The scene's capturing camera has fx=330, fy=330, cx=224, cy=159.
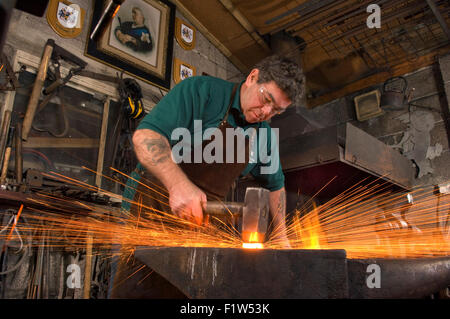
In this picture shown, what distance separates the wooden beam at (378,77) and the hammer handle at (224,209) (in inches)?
165

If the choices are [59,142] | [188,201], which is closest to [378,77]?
[59,142]

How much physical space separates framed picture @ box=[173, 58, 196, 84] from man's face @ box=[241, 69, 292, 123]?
2.27 m

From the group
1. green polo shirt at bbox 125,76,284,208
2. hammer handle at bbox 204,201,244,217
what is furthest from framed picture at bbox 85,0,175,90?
hammer handle at bbox 204,201,244,217

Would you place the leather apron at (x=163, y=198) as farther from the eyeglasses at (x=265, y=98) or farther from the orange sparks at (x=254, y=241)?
the orange sparks at (x=254, y=241)

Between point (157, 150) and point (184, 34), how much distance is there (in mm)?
3298

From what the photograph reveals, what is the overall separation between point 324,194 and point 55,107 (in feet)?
9.33

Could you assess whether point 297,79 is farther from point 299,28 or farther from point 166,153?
point 299,28

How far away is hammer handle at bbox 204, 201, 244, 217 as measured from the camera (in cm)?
119

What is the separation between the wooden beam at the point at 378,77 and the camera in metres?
4.25

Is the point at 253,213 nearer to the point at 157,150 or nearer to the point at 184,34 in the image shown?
the point at 157,150

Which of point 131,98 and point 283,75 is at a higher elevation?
point 131,98

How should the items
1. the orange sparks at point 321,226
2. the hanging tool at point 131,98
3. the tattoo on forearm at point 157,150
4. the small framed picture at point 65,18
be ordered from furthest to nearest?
the hanging tool at point 131,98, the small framed picture at point 65,18, the orange sparks at point 321,226, the tattoo on forearm at point 157,150

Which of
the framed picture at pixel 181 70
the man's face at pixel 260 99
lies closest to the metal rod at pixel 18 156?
Answer: the man's face at pixel 260 99

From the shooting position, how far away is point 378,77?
4.71 meters
